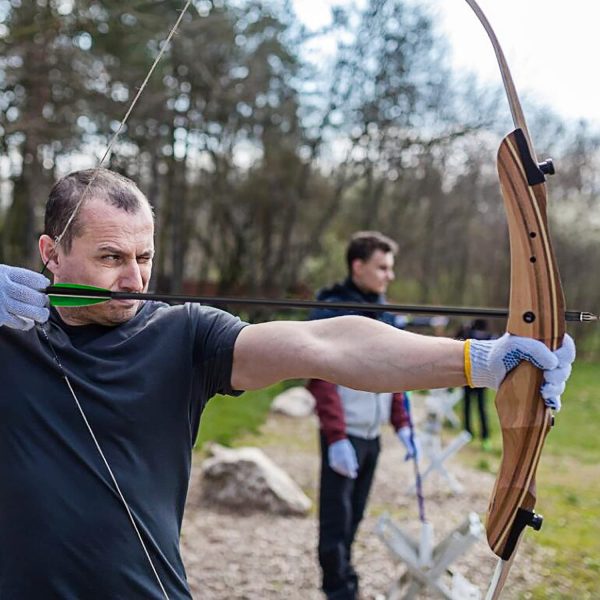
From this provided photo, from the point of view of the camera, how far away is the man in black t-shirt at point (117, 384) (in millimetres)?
1385

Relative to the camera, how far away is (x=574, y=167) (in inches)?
633

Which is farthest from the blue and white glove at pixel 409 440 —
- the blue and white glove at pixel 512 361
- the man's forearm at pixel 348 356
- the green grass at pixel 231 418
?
the green grass at pixel 231 418

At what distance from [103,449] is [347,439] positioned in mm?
2093

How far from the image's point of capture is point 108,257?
1.55 meters

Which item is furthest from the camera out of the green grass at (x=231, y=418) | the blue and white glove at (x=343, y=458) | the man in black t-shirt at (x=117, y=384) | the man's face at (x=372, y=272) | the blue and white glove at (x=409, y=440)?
the green grass at (x=231, y=418)

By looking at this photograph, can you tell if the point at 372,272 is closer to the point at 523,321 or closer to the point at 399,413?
the point at 399,413

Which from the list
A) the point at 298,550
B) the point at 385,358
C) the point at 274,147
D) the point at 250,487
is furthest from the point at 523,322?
the point at 274,147

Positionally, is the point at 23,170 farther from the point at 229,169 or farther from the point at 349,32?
the point at 229,169

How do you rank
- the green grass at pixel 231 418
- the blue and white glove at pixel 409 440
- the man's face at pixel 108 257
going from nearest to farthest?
the man's face at pixel 108 257 → the blue and white glove at pixel 409 440 → the green grass at pixel 231 418

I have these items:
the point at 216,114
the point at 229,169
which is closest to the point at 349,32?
the point at 216,114

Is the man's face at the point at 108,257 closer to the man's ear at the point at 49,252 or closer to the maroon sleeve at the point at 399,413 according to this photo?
the man's ear at the point at 49,252

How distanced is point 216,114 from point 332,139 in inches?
102

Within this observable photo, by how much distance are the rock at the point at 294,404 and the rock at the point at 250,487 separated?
388 cm

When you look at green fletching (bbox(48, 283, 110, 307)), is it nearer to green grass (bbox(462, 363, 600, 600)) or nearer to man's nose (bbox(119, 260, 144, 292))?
man's nose (bbox(119, 260, 144, 292))
